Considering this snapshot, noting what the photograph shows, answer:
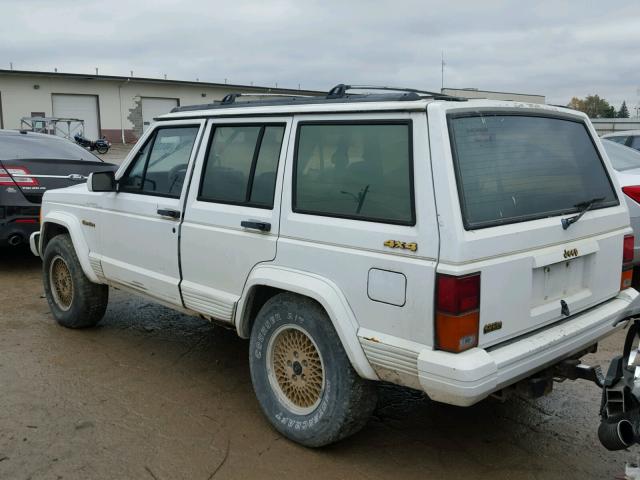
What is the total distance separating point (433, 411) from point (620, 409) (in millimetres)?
1408

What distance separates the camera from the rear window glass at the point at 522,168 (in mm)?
2893

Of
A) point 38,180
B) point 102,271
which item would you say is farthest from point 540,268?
point 38,180

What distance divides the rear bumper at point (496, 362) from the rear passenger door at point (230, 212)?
46.9 inches

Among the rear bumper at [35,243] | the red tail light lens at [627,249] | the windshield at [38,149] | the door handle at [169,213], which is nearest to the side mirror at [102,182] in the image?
the door handle at [169,213]

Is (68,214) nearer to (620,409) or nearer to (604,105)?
(620,409)

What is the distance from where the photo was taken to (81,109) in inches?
1372

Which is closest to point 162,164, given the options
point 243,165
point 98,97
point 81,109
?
point 243,165

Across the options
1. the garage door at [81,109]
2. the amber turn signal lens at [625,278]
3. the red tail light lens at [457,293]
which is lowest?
the amber turn signal lens at [625,278]

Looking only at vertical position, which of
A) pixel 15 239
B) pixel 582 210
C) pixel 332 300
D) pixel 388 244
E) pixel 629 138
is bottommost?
pixel 15 239

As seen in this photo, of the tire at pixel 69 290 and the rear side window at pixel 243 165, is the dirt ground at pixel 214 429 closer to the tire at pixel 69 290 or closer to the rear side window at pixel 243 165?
the tire at pixel 69 290

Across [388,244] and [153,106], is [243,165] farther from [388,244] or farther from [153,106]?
A: [153,106]

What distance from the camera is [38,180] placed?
7.44 metres

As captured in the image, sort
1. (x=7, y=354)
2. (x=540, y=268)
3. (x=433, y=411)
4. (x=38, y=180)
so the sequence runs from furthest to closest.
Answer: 1. (x=38, y=180)
2. (x=7, y=354)
3. (x=433, y=411)
4. (x=540, y=268)

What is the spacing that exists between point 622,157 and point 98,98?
33.2 m
